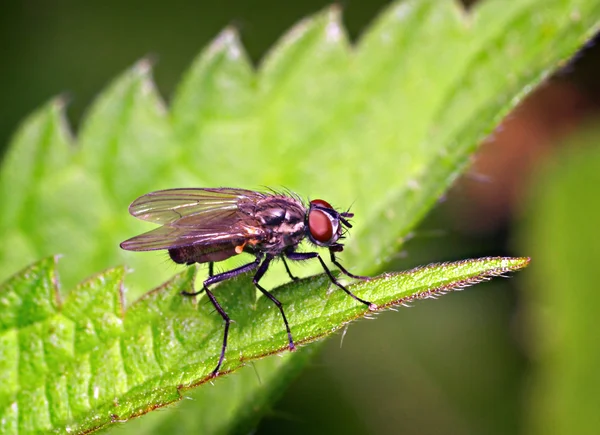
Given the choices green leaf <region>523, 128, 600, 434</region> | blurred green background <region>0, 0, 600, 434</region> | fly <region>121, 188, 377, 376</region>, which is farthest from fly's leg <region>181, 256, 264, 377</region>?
green leaf <region>523, 128, 600, 434</region>

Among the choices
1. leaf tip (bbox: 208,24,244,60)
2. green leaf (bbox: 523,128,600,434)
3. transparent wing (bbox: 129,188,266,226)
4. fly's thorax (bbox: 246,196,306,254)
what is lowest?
green leaf (bbox: 523,128,600,434)

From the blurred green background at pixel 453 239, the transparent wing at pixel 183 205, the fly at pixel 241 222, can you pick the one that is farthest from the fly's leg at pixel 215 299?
the blurred green background at pixel 453 239

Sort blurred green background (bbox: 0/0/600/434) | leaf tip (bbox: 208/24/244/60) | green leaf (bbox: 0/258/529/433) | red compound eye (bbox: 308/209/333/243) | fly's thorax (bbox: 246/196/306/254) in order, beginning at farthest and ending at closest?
blurred green background (bbox: 0/0/600/434) → leaf tip (bbox: 208/24/244/60) → fly's thorax (bbox: 246/196/306/254) → red compound eye (bbox: 308/209/333/243) → green leaf (bbox: 0/258/529/433)

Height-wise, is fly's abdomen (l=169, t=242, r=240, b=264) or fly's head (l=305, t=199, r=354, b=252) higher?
fly's abdomen (l=169, t=242, r=240, b=264)

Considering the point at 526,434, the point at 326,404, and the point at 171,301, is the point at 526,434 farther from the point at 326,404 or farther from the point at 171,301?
the point at 171,301

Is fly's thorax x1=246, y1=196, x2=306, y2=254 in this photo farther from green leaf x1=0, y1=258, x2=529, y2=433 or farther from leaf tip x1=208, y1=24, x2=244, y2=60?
leaf tip x1=208, y1=24, x2=244, y2=60

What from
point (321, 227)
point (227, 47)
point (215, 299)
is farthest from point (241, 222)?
point (227, 47)

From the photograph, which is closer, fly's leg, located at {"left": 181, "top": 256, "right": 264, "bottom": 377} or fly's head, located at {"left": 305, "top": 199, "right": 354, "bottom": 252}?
fly's leg, located at {"left": 181, "top": 256, "right": 264, "bottom": 377}
